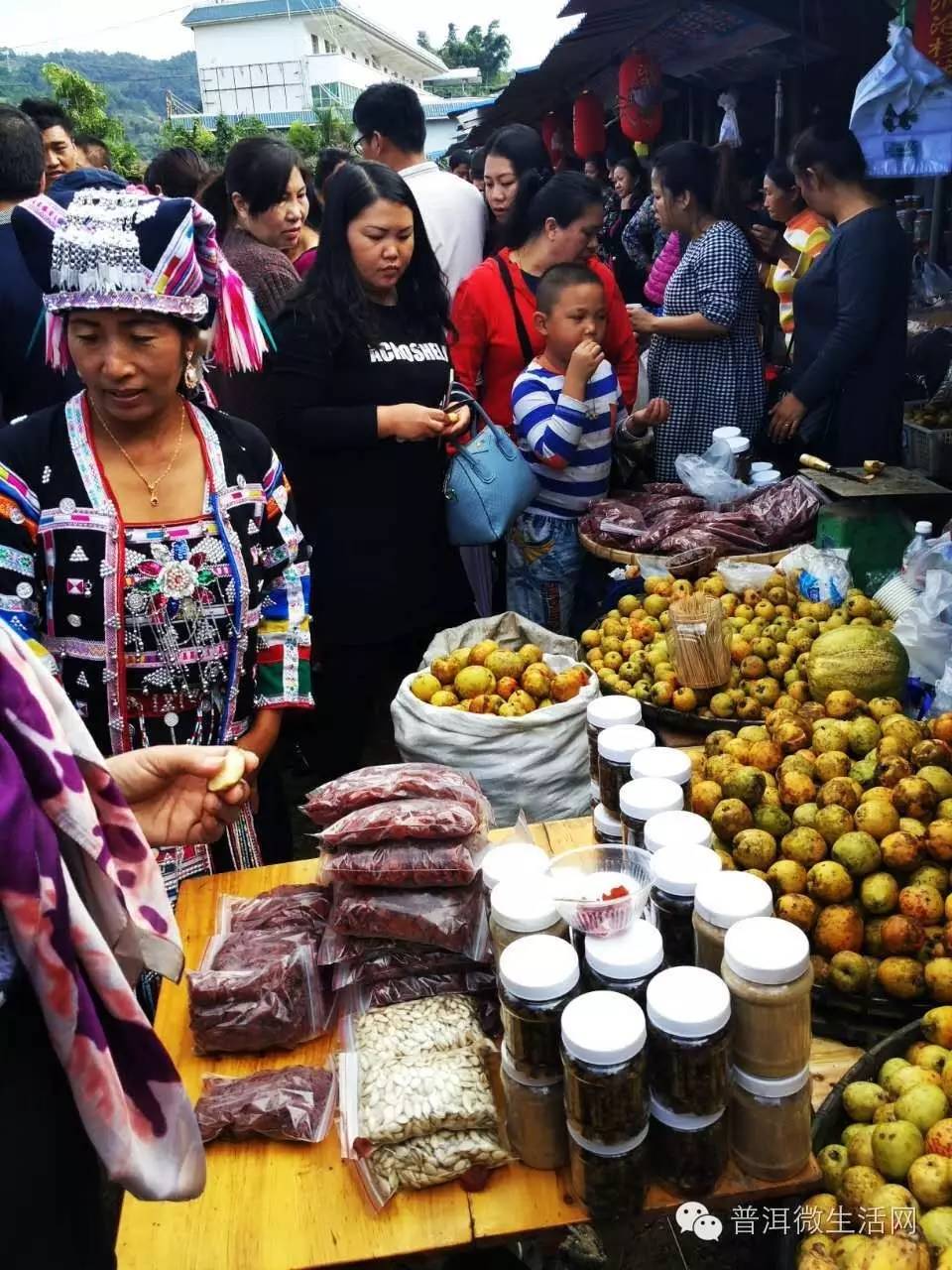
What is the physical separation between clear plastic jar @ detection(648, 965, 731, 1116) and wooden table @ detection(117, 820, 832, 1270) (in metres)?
0.18

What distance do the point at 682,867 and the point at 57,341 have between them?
1518mm

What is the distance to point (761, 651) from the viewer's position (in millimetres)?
2762

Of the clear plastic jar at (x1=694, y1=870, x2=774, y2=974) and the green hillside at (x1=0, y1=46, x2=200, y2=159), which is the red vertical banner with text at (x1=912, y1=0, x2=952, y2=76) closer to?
the clear plastic jar at (x1=694, y1=870, x2=774, y2=974)

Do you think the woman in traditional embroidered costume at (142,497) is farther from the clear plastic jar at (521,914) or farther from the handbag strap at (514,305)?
the handbag strap at (514,305)

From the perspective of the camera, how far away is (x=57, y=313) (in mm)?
1812

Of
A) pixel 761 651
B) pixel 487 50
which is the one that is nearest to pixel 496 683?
pixel 761 651

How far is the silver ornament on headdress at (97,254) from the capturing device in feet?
5.71

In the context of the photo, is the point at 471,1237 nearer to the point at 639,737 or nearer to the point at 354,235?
the point at 639,737

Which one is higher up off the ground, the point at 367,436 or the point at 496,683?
the point at 367,436

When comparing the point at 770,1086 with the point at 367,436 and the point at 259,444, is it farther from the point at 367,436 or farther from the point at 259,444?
the point at 367,436

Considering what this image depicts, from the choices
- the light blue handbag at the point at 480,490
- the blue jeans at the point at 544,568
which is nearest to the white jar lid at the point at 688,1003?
the light blue handbag at the point at 480,490

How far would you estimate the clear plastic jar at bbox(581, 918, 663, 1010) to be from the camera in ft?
4.22

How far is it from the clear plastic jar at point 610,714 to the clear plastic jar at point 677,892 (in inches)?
19.4

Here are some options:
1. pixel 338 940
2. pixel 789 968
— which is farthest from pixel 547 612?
pixel 789 968
